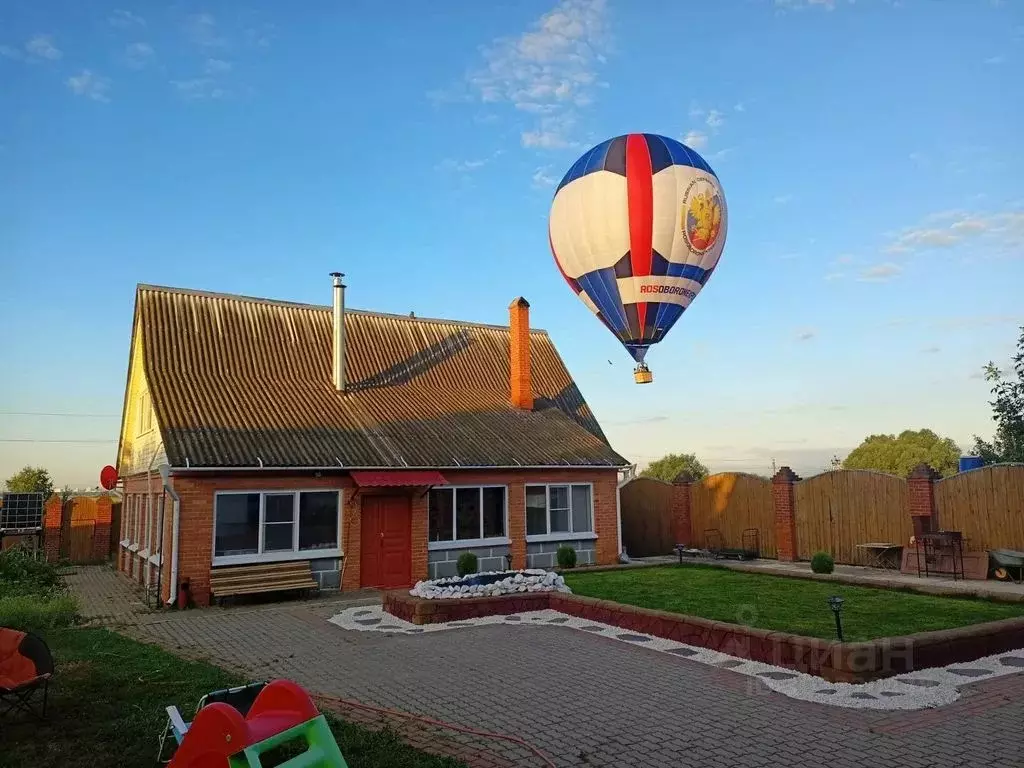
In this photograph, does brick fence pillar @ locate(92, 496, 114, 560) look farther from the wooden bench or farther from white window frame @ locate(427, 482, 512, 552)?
white window frame @ locate(427, 482, 512, 552)

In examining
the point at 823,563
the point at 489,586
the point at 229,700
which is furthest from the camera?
the point at 823,563

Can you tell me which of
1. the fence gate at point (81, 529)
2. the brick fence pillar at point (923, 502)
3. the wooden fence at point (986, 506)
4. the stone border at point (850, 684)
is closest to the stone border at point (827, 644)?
the stone border at point (850, 684)

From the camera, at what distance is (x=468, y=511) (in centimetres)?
1931

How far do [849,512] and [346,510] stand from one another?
41.9 feet

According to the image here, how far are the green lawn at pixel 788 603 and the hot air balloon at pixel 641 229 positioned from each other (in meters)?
5.09

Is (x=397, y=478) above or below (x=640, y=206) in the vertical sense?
below

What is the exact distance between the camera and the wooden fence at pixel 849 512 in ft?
61.1

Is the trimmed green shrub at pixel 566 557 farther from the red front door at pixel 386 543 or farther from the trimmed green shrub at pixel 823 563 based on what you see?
the trimmed green shrub at pixel 823 563

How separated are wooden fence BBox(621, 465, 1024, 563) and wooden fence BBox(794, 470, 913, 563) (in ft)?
0.08

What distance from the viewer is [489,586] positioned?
13.5 metres

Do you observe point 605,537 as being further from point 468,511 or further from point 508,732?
point 508,732

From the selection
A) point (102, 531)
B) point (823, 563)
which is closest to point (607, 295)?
point (823, 563)

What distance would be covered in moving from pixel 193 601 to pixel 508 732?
35.2 feet

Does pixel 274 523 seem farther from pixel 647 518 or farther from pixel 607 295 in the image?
pixel 647 518
